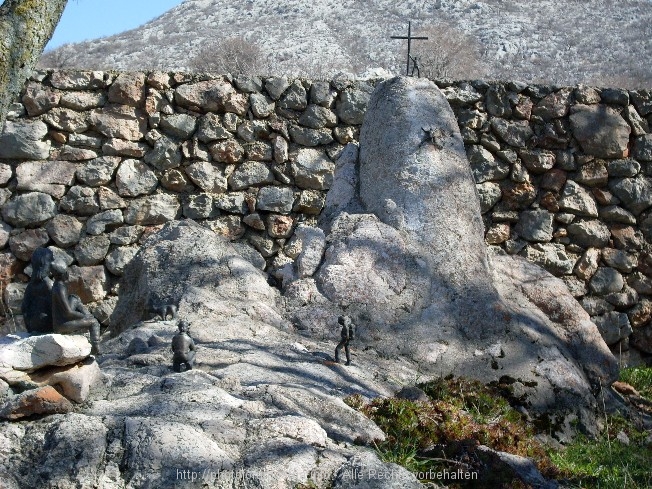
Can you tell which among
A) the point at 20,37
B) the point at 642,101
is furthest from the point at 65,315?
the point at 642,101

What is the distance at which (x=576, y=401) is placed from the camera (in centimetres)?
542

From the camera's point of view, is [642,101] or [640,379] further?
[642,101]

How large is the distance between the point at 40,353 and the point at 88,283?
5.25 metres

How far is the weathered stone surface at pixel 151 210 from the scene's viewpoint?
8969 mm

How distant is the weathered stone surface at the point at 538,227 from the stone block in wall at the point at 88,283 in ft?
13.2

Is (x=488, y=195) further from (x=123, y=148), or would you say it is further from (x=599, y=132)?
(x=123, y=148)

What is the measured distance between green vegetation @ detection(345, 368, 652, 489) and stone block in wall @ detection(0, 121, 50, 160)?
513cm

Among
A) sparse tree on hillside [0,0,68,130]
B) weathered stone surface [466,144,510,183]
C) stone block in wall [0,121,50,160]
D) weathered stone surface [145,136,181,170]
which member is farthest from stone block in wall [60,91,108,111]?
sparse tree on hillside [0,0,68,130]

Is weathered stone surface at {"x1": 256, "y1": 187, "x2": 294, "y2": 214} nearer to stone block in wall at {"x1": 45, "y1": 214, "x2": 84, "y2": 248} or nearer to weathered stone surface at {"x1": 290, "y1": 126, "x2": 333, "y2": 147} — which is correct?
weathered stone surface at {"x1": 290, "y1": 126, "x2": 333, "y2": 147}

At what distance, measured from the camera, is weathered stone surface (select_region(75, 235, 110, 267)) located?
8875 mm

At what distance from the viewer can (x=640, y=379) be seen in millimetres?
8156

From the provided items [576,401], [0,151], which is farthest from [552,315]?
[0,151]

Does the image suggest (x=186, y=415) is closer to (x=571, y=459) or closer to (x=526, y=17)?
(x=571, y=459)

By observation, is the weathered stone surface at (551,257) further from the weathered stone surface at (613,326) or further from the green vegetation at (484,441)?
the green vegetation at (484,441)
